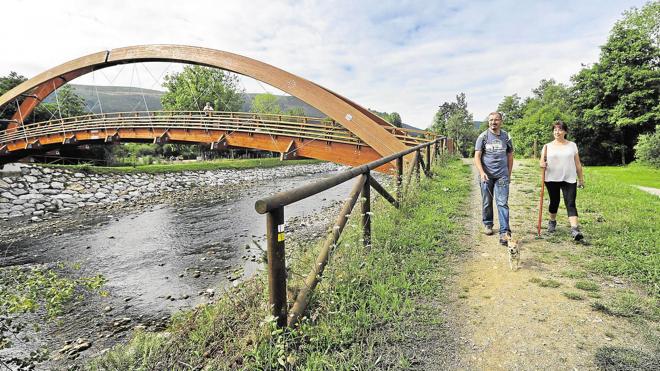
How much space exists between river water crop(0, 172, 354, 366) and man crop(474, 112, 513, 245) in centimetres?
349

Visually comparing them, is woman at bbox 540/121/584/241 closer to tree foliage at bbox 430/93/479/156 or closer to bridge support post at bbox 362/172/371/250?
bridge support post at bbox 362/172/371/250

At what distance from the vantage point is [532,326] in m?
2.52

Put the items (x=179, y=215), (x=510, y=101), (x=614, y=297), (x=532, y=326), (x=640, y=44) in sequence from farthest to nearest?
(x=510, y=101) < (x=640, y=44) < (x=179, y=215) < (x=614, y=297) < (x=532, y=326)

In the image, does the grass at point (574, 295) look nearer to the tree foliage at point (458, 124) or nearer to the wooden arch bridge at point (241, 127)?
the wooden arch bridge at point (241, 127)

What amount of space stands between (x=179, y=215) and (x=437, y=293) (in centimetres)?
1271

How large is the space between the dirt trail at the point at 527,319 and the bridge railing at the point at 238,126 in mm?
7459

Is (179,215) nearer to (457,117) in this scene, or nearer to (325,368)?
(325,368)

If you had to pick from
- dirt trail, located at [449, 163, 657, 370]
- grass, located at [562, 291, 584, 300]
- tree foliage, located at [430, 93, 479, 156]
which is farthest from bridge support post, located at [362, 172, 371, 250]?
tree foliage, located at [430, 93, 479, 156]

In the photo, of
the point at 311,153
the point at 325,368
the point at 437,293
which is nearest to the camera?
the point at 325,368

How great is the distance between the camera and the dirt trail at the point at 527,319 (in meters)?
2.17

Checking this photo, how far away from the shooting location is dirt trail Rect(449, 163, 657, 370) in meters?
2.17

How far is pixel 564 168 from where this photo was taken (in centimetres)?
445

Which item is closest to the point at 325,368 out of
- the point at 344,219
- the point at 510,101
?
the point at 344,219

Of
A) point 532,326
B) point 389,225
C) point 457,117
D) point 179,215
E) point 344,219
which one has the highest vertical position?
point 457,117
